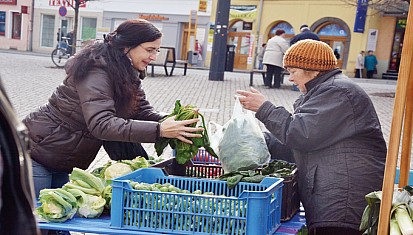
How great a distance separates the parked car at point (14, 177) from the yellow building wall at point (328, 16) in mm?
31631

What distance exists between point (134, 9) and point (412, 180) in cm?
3728

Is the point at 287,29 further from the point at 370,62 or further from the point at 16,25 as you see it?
the point at 16,25

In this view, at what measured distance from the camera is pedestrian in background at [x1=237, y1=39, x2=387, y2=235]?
324cm

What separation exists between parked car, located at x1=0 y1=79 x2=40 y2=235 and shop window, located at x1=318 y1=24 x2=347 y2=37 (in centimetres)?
3325

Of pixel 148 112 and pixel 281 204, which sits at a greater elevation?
pixel 148 112

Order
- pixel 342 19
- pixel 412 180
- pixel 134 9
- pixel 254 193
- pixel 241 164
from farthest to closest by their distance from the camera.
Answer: pixel 134 9 < pixel 342 19 < pixel 412 180 < pixel 241 164 < pixel 254 193

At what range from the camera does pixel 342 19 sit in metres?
33.2

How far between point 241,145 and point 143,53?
71 cm

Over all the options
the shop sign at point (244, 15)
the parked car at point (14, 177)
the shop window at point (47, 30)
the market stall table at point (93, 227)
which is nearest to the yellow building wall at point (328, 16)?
the shop sign at point (244, 15)

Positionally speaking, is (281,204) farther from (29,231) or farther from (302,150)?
(29,231)

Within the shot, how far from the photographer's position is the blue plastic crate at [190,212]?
2.79 meters

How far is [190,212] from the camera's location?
9.31 ft

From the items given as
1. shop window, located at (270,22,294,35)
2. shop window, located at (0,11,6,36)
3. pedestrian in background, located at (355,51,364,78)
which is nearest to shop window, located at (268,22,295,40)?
shop window, located at (270,22,294,35)

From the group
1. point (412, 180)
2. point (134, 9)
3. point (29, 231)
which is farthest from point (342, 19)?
point (29, 231)
